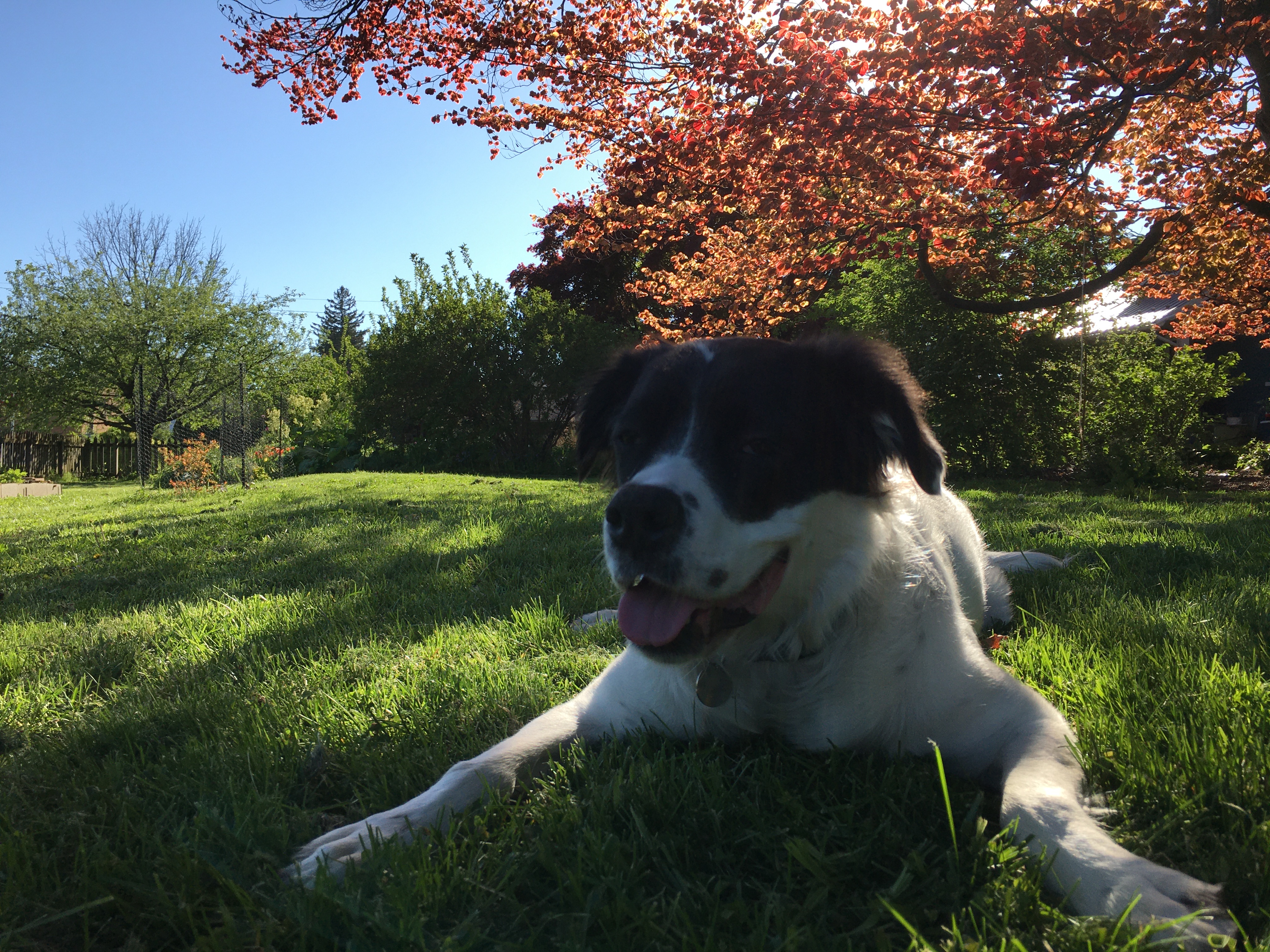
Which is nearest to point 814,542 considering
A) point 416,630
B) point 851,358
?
point 851,358

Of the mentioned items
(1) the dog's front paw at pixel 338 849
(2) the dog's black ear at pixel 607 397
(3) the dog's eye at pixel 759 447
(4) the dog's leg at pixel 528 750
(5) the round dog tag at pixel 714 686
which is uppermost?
(2) the dog's black ear at pixel 607 397

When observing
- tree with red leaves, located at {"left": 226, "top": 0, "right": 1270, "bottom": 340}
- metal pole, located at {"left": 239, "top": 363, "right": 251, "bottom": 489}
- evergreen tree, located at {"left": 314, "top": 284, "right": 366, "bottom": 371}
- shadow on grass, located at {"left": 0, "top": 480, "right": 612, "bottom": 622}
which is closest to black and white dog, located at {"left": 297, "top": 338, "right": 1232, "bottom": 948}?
shadow on grass, located at {"left": 0, "top": 480, "right": 612, "bottom": 622}

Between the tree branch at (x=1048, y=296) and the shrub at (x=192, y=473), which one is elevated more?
the tree branch at (x=1048, y=296)

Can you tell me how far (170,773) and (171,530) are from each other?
18.8 feet

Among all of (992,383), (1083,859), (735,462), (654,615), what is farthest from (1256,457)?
(654,615)

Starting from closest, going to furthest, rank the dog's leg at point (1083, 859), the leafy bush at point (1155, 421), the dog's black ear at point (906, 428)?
1. the dog's leg at point (1083, 859)
2. the dog's black ear at point (906, 428)
3. the leafy bush at point (1155, 421)

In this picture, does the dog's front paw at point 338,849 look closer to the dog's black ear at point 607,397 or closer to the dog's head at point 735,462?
the dog's head at point 735,462

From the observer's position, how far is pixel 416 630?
328 centimetres

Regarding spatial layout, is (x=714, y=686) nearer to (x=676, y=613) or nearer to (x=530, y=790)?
(x=676, y=613)

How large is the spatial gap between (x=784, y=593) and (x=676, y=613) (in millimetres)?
333

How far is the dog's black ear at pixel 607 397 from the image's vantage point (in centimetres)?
267

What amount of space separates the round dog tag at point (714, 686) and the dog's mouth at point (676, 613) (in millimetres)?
175

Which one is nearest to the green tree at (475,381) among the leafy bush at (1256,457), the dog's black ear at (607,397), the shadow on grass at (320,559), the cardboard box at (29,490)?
the cardboard box at (29,490)

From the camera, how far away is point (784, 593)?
1966 mm
